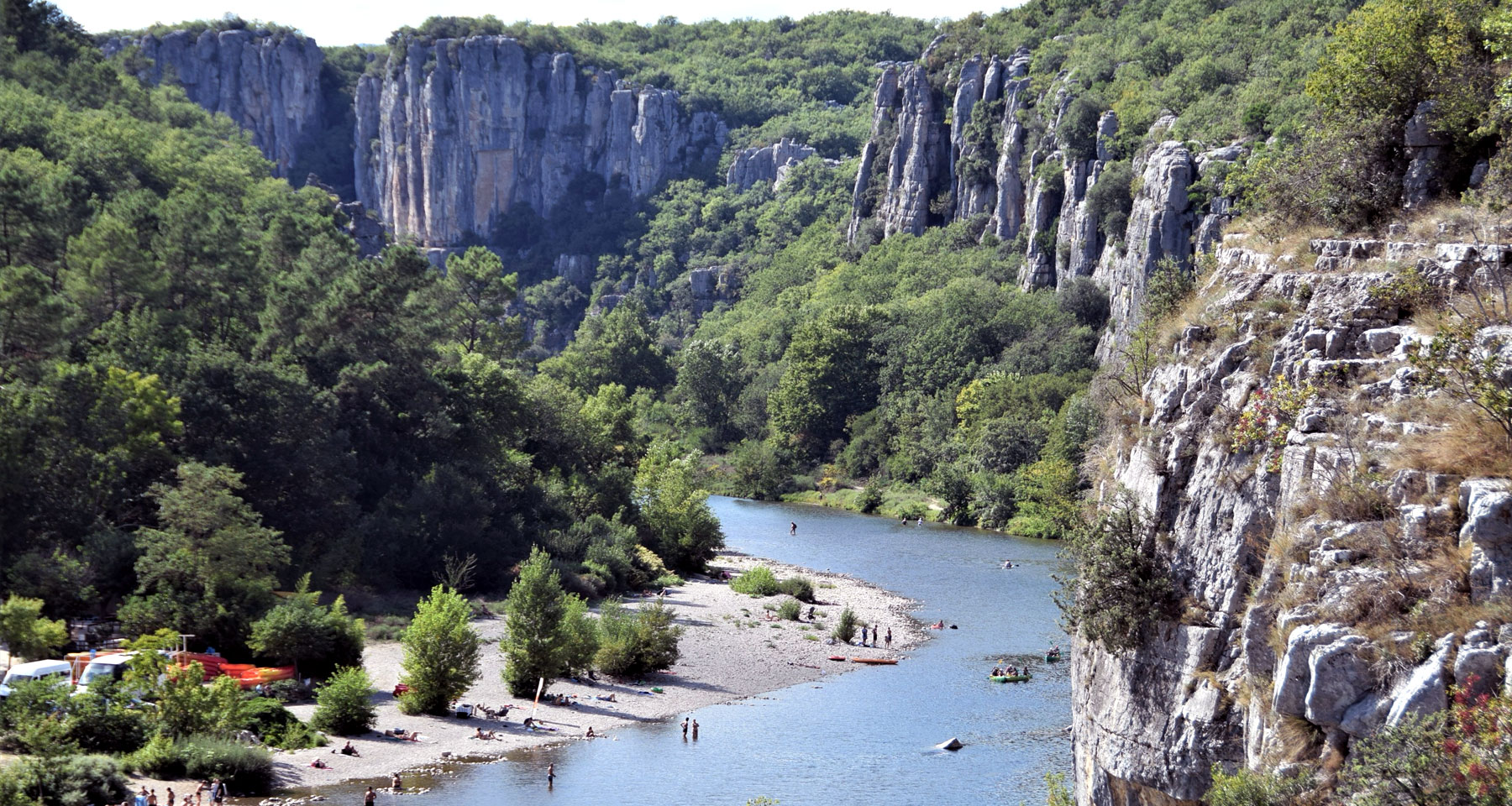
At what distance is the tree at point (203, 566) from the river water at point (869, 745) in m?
10.9

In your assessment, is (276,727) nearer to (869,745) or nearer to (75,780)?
(75,780)

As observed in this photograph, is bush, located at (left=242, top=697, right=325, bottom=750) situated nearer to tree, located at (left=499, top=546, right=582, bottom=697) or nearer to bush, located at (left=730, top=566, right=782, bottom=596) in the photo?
tree, located at (left=499, top=546, right=582, bottom=697)

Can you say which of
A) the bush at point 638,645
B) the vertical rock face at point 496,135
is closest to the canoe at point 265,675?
the bush at point 638,645

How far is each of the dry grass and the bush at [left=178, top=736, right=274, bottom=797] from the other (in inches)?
1004

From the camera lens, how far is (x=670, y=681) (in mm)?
44344

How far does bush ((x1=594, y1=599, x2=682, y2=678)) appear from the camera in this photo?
147 ft

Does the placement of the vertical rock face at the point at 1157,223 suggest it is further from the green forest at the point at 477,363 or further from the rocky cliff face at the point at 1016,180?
the green forest at the point at 477,363

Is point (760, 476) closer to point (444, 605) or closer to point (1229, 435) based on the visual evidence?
point (444, 605)

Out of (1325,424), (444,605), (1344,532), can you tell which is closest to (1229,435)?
(1325,424)

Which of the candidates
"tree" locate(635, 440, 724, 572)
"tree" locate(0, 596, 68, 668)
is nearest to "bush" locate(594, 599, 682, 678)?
"tree" locate(0, 596, 68, 668)

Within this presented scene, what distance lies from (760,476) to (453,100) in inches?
4097

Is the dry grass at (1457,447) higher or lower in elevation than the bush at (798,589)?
higher

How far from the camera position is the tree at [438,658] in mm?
38156

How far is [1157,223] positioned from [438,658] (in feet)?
182
